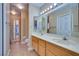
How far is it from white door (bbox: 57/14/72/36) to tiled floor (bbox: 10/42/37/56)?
407mm

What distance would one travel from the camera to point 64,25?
1.44 metres

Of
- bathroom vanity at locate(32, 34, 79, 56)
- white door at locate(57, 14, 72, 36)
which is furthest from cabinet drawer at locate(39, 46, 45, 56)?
white door at locate(57, 14, 72, 36)

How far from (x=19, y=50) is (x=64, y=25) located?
60 centimetres

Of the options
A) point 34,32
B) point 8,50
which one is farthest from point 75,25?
point 8,50

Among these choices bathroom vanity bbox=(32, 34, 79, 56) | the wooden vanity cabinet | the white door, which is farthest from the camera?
the wooden vanity cabinet

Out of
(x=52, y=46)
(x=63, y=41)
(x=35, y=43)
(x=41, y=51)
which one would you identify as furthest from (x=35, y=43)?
A: (x=63, y=41)

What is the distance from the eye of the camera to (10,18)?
1559mm

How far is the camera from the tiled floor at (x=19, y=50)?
4.94 ft

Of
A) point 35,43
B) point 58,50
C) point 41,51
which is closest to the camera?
point 58,50

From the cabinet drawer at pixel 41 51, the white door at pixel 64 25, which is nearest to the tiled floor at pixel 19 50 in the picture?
the cabinet drawer at pixel 41 51

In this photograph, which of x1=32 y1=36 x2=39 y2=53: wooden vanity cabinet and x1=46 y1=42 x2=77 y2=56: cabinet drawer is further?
x1=32 y1=36 x2=39 y2=53: wooden vanity cabinet

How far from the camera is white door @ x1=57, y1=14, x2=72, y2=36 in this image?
55.4 inches

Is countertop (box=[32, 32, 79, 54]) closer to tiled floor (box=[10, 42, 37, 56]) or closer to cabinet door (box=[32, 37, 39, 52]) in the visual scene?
cabinet door (box=[32, 37, 39, 52])

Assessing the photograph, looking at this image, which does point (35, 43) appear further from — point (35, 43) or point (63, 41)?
point (63, 41)
